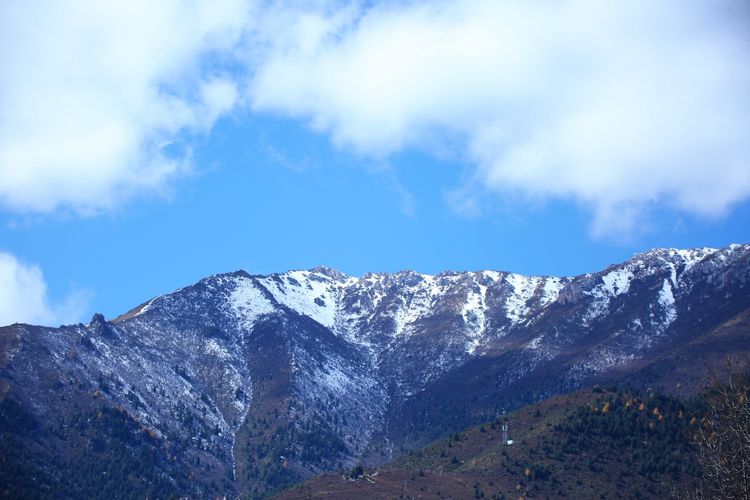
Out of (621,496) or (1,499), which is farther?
(1,499)

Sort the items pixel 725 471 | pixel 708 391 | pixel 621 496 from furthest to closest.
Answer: pixel 621 496, pixel 708 391, pixel 725 471

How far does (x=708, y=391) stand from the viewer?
152ft

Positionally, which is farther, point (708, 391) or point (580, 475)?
point (580, 475)

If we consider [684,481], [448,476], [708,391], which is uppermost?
[448,476]

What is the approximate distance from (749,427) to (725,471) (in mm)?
2623

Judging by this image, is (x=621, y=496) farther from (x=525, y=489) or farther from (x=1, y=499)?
(x=1, y=499)

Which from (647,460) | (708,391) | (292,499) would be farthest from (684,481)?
(708,391)

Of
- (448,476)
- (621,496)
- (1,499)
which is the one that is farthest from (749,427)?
(1,499)

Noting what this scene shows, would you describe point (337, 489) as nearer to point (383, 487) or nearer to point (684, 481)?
point (383, 487)

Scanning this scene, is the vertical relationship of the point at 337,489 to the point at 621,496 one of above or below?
above

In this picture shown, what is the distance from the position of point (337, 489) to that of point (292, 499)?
1133 cm

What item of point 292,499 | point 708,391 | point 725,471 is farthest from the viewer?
point 292,499

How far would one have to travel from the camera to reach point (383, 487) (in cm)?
19662

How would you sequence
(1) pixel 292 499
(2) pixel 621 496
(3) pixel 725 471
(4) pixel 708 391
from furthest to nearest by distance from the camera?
(1) pixel 292 499
(2) pixel 621 496
(4) pixel 708 391
(3) pixel 725 471
